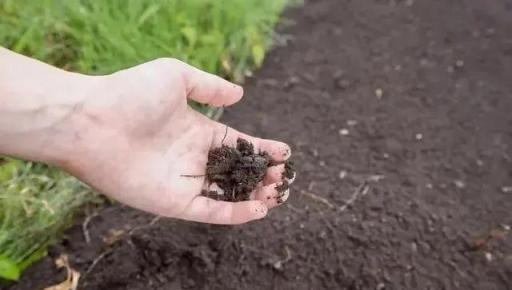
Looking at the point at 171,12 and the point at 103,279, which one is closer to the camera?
the point at 103,279

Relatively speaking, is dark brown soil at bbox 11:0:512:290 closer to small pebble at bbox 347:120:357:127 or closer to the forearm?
small pebble at bbox 347:120:357:127

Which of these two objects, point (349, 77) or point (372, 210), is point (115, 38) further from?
point (372, 210)

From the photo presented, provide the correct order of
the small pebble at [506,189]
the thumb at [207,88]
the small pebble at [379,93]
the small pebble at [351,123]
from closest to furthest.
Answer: the thumb at [207,88]
the small pebble at [506,189]
the small pebble at [351,123]
the small pebble at [379,93]

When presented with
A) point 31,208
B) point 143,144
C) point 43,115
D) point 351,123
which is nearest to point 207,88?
point 143,144

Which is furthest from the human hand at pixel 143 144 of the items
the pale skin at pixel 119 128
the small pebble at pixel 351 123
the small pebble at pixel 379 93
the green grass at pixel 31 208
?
the small pebble at pixel 379 93

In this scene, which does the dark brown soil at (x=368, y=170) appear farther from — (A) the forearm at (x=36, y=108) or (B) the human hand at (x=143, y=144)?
(A) the forearm at (x=36, y=108)

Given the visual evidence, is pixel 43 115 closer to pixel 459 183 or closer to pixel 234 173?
pixel 234 173

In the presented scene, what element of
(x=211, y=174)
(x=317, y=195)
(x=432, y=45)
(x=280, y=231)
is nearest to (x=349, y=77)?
(x=432, y=45)
